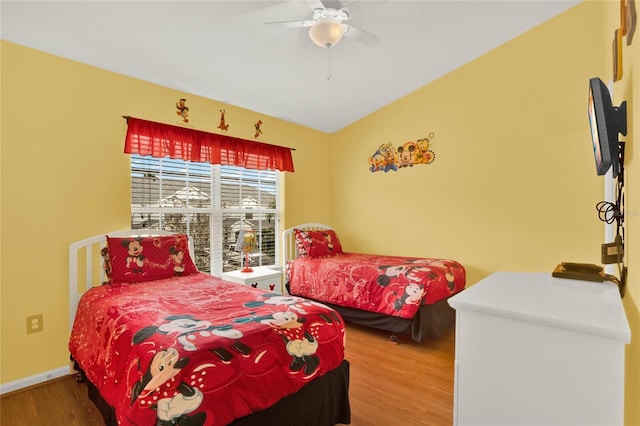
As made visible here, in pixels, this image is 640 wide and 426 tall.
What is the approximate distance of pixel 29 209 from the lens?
228cm

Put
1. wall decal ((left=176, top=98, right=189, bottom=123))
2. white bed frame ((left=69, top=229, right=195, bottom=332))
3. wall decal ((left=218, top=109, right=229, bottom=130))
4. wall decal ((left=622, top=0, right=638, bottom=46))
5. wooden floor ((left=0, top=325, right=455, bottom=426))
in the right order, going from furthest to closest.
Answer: wall decal ((left=218, top=109, right=229, bottom=130))
wall decal ((left=176, top=98, right=189, bottom=123))
white bed frame ((left=69, top=229, right=195, bottom=332))
wooden floor ((left=0, top=325, right=455, bottom=426))
wall decal ((left=622, top=0, right=638, bottom=46))

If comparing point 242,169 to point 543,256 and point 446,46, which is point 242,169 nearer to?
point 446,46

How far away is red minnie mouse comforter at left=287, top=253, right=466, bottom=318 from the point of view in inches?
111

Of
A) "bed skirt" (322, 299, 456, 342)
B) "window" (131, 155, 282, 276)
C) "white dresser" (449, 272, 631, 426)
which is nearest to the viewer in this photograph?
"white dresser" (449, 272, 631, 426)

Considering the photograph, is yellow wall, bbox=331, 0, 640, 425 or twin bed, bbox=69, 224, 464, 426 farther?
yellow wall, bbox=331, 0, 640, 425

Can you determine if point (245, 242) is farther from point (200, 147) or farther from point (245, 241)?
point (200, 147)

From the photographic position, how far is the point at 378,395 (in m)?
2.07

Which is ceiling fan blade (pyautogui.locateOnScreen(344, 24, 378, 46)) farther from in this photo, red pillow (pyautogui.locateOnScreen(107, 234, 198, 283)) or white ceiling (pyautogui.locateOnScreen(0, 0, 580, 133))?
red pillow (pyautogui.locateOnScreen(107, 234, 198, 283))

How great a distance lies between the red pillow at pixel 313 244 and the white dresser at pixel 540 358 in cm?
266

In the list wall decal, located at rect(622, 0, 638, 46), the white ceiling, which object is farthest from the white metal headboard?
wall decal, located at rect(622, 0, 638, 46)

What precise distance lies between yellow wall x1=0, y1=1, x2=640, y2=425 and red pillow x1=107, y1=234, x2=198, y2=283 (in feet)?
1.22

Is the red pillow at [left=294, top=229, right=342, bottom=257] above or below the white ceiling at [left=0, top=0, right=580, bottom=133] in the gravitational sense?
below

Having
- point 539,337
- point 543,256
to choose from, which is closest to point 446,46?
point 543,256

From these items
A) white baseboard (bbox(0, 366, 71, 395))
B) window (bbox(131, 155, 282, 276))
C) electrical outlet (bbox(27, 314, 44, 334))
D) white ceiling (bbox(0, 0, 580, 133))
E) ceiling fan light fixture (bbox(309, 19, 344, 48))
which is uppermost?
white ceiling (bbox(0, 0, 580, 133))
